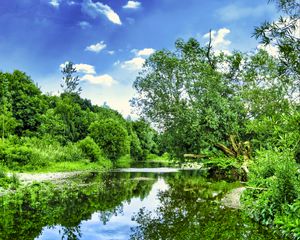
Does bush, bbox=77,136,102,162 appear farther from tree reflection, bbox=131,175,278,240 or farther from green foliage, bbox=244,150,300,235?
green foliage, bbox=244,150,300,235

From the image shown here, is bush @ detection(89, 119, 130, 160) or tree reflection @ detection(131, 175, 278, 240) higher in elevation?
bush @ detection(89, 119, 130, 160)

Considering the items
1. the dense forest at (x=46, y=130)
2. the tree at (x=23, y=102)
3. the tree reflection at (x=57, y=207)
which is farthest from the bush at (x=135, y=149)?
the tree reflection at (x=57, y=207)

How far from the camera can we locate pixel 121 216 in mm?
13555

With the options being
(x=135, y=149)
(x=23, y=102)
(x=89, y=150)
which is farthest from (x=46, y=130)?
(x=135, y=149)

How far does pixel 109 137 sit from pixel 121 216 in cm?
3801

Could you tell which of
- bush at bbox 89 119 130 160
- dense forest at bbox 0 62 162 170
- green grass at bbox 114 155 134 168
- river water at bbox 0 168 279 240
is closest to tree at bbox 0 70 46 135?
dense forest at bbox 0 62 162 170

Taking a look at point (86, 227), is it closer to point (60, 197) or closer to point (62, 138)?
point (60, 197)

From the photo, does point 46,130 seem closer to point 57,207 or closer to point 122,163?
point 122,163

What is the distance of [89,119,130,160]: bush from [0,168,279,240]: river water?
102 feet

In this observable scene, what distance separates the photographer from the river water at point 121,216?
10.5 m

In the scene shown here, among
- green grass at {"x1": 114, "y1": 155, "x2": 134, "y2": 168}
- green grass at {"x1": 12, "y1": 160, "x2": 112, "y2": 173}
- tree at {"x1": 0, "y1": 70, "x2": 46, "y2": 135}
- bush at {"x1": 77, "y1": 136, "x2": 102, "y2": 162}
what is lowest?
green grass at {"x1": 114, "y1": 155, "x2": 134, "y2": 168}

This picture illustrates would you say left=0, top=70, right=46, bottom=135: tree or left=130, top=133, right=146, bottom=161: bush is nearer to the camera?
left=0, top=70, right=46, bottom=135: tree

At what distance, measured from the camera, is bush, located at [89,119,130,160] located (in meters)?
51.4

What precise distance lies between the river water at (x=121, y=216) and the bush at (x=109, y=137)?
3116 cm
